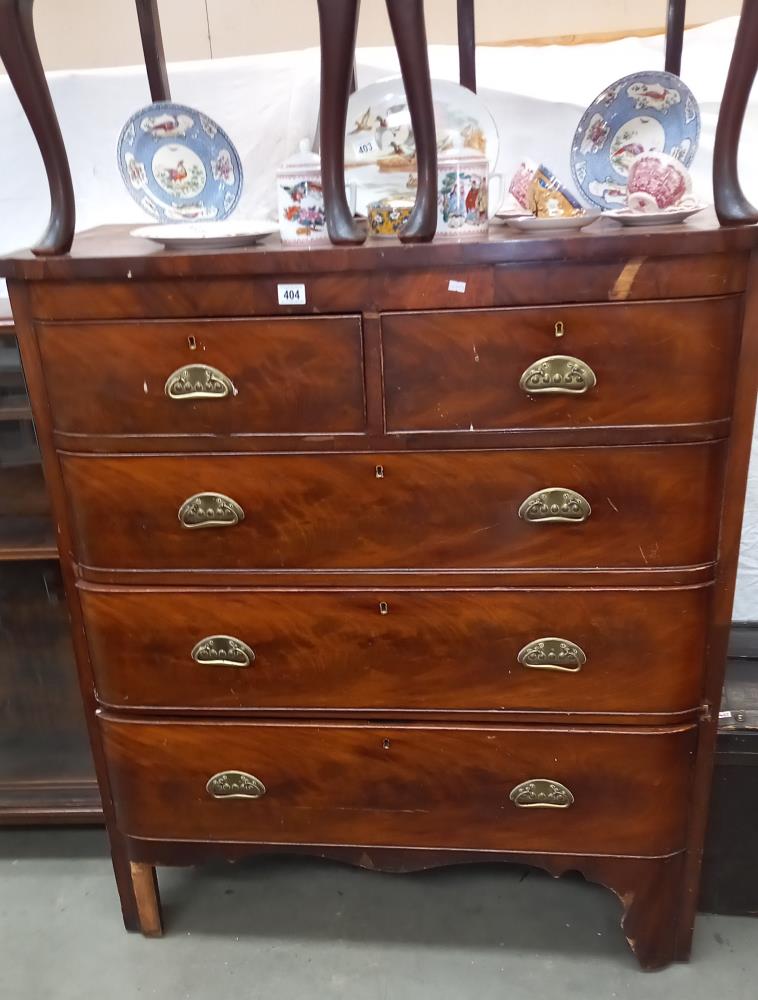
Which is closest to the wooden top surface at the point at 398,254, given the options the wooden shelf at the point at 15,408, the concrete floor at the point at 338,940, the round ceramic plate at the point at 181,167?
the round ceramic plate at the point at 181,167

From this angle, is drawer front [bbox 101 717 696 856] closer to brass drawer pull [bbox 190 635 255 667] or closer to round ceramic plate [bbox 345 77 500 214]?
brass drawer pull [bbox 190 635 255 667]

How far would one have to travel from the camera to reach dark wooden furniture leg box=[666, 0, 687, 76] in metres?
1.40

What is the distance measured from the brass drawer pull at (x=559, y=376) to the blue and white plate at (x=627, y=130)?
0.40 meters

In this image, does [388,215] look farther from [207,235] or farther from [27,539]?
[27,539]

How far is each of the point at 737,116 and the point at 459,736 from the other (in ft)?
3.13

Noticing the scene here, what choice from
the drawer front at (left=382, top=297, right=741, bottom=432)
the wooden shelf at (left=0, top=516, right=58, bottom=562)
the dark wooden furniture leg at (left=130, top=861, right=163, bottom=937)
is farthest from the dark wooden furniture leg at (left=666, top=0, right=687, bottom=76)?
the dark wooden furniture leg at (left=130, top=861, right=163, bottom=937)

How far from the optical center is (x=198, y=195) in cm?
143

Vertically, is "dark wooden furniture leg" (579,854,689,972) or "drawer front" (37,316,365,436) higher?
"drawer front" (37,316,365,436)

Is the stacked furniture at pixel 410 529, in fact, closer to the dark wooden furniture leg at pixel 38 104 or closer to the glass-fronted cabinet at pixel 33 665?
the dark wooden furniture leg at pixel 38 104

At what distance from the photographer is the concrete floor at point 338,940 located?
1.47 meters

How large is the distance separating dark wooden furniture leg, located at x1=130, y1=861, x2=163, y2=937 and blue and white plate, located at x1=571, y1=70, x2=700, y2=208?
4.57ft

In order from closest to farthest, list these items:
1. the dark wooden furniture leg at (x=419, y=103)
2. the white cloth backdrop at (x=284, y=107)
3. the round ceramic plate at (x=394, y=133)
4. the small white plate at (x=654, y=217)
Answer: the dark wooden furniture leg at (x=419, y=103), the small white plate at (x=654, y=217), the round ceramic plate at (x=394, y=133), the white cloth backdrop at (x=284, y=107)

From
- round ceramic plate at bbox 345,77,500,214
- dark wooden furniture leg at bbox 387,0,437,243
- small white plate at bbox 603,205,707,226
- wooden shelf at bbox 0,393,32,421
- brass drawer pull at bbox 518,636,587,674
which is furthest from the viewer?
wooden shelf at bbox 0,393,32,421

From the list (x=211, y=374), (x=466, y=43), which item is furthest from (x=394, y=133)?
(x=211, y=374)
